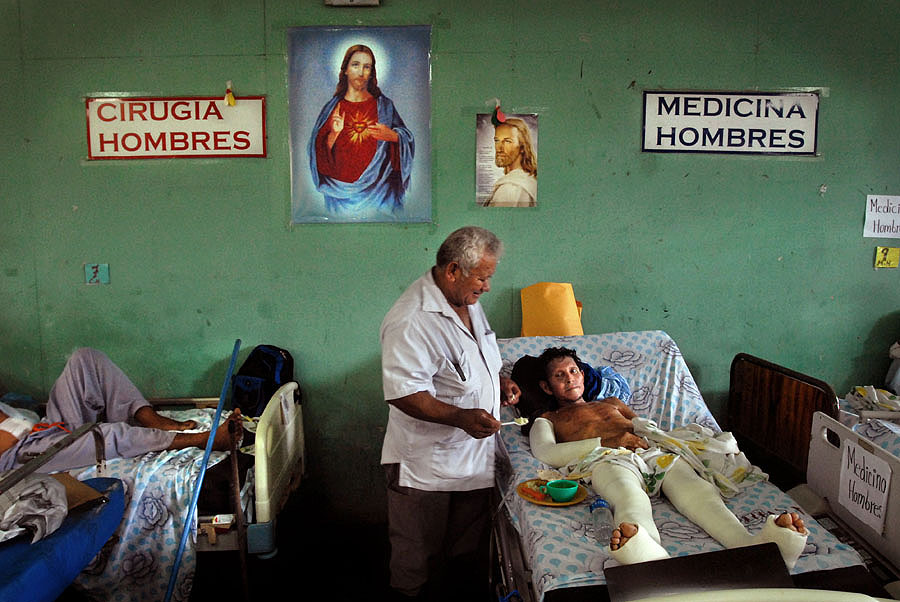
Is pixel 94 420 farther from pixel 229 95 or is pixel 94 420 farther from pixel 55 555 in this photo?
pixel 229 95

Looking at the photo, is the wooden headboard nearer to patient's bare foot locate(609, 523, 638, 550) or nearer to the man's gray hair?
patient's bare foot locate(609, 523, 638, 550)

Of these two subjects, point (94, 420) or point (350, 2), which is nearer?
point (94, 420)

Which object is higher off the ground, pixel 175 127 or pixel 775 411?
pixel 175 127

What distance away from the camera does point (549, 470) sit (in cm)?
233

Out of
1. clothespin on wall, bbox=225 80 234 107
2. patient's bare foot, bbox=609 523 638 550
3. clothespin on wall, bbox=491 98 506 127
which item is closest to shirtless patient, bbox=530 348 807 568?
patient's bare foot, bbox=609 523 638 550

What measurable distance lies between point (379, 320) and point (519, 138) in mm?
1287

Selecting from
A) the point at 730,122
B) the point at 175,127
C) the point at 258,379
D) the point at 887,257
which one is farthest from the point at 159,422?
the point at 887,257

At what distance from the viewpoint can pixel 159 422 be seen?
2.96 meters

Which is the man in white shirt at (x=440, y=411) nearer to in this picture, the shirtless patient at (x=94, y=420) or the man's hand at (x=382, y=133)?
the shirtless patient at (x=94, y=420)

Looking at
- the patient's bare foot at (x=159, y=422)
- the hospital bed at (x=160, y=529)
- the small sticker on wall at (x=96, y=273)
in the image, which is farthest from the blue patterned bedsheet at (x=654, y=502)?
the small sticker on wall at (x=96, y=273)

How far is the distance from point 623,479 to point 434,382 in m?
0.74

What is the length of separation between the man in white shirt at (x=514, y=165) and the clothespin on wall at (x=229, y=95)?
1.43 metres

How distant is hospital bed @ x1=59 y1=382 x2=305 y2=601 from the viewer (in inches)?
94.3

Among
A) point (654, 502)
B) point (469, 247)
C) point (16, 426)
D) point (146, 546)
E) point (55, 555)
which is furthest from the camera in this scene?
point (16, 426)
